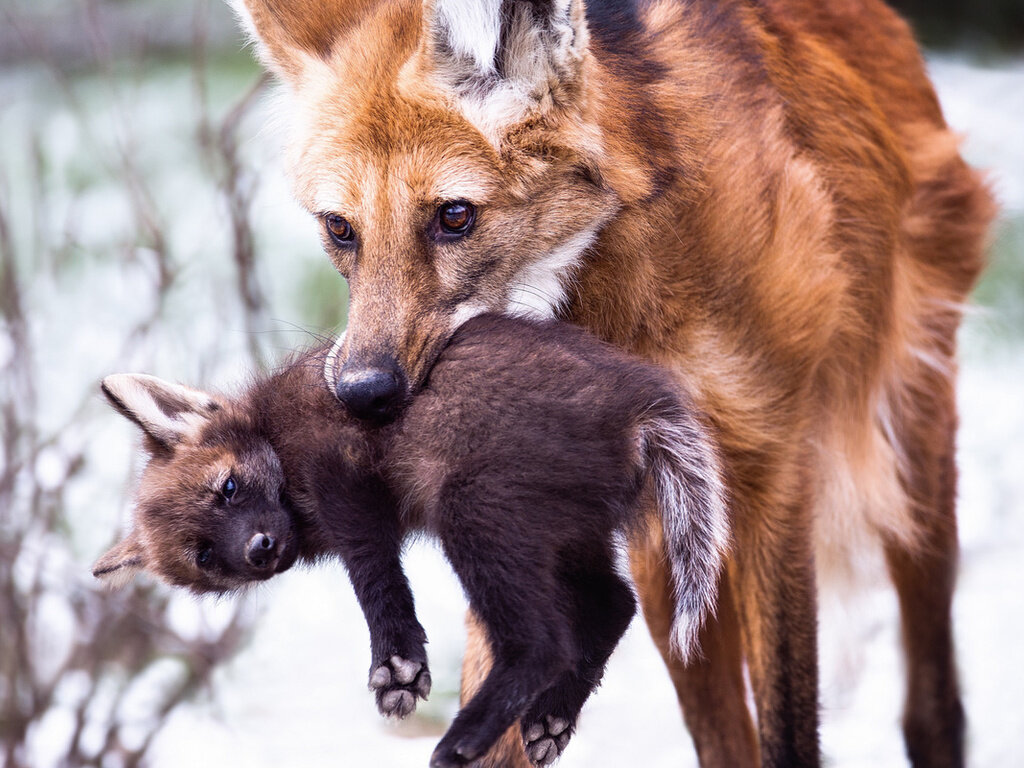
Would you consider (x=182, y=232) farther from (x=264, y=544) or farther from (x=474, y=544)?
(x=474, y=544)

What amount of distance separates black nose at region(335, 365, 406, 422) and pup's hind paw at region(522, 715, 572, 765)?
589 mm

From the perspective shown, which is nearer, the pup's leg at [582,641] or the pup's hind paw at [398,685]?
the pup's hind paw at [398,685]

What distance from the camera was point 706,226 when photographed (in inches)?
94.2

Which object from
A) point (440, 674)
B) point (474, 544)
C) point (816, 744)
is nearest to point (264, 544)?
point (474, 544)

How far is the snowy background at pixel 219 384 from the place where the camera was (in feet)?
13.4

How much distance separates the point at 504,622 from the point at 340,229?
0.81 m

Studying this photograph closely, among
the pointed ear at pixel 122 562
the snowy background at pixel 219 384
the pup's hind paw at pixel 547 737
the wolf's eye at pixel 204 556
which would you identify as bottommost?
the snowy background at pixel 219 384

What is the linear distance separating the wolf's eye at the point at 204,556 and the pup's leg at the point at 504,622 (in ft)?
2.32

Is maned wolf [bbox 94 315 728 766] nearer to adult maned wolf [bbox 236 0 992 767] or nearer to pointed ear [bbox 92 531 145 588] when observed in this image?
adult maned wolf [bbox 236 0 992 767]

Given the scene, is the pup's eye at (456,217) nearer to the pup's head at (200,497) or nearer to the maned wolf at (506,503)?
the maned wolf at (506,503)

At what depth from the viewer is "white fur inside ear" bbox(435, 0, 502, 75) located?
205cm

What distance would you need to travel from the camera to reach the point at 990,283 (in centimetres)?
597

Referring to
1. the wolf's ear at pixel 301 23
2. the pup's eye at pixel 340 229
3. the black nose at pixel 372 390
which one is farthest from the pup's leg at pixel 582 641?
the wolf's ear at pixel 301 23

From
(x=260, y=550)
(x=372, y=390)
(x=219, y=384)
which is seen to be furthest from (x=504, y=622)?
(x=219, y=384)
